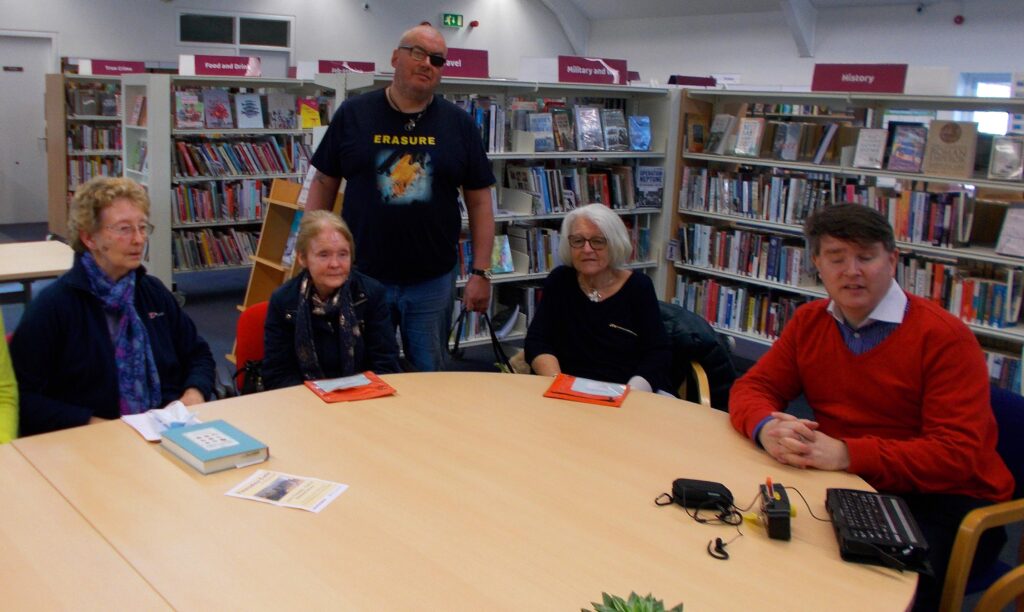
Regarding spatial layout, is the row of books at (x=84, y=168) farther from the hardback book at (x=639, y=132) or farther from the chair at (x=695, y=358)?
the chair at (x=695, y=358)

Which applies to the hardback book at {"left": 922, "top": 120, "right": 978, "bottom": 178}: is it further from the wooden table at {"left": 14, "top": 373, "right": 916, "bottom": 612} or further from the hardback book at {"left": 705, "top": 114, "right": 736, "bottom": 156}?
the wooden table at {"left": 14, "top": 373, "right": 916, "bottom": 612}

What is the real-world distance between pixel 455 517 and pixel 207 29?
1165cm

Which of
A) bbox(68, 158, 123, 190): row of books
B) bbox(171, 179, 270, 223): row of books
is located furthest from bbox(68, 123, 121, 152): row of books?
bbox(171, 179, 270, 223): row of books

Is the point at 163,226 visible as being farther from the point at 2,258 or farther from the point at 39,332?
the point at 39,332

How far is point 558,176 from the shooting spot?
18.6ft

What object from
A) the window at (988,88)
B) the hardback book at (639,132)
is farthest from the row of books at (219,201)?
the window at (988,88)

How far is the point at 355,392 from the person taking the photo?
2494 mm

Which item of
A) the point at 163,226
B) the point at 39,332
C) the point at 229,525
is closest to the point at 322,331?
the point at 39,332


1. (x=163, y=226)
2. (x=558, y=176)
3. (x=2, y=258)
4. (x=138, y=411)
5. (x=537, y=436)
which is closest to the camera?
(x=537, y=436)

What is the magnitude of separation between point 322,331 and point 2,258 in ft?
8.08

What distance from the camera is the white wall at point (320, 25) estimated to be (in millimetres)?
10750

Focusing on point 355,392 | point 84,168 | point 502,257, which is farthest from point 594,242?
point 84,168

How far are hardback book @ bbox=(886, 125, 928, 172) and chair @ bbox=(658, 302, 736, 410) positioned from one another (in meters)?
2.17

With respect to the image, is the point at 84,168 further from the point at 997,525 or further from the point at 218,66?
the point at 997,525
